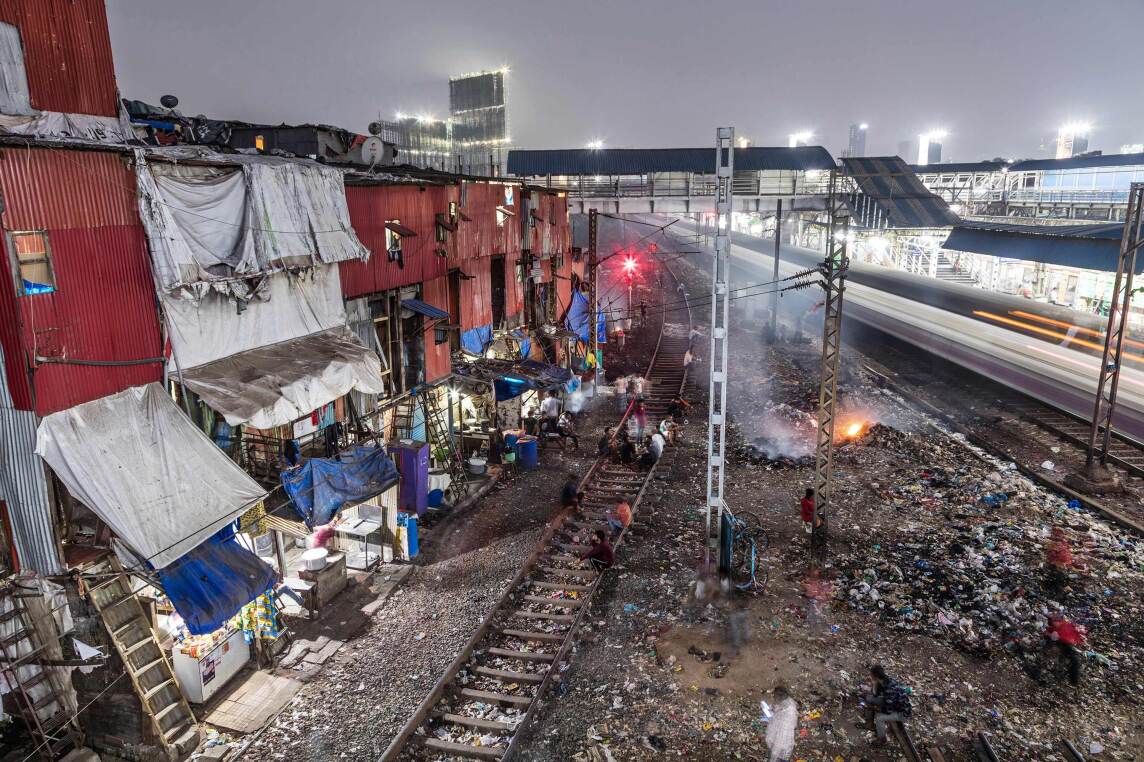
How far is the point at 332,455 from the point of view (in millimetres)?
14117

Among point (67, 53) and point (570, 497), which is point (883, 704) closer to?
point (570, 497)

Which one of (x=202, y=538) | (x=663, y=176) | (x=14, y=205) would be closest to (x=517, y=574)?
(x=202, y=538)

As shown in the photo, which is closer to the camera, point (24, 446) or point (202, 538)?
point (24, 446)

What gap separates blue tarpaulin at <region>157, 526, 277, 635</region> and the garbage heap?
10154 millimetres

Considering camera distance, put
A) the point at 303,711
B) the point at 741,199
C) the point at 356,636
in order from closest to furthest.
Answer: the point at 303,711
the point at 356,636
the point at 741,199

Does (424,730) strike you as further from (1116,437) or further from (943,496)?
(1116,437)

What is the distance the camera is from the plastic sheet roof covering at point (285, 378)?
10.4 metres

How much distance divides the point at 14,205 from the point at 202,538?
15.3 ft

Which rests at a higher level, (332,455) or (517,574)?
(332,455)

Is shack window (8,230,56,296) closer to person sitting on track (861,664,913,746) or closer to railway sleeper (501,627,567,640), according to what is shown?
railway sleeper (501,627,567,640)

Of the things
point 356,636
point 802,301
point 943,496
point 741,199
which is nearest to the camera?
point 356,636

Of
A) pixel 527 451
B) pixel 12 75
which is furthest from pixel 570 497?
pixel 12 75

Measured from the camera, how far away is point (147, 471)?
930 cm

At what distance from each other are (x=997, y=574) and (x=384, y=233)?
14750 mm
